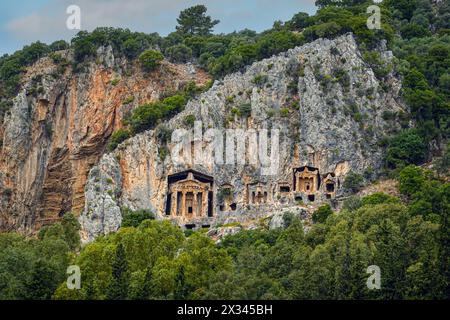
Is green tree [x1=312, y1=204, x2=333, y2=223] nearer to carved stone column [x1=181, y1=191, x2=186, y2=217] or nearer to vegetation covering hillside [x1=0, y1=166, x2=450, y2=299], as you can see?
vegetation covering hillside [x1=0, y1=166, x2=450, y2=299]

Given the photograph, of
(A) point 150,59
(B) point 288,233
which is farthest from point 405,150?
(A) point 150,59

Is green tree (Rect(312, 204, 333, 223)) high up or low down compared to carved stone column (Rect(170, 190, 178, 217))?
down

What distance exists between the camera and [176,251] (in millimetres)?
116625

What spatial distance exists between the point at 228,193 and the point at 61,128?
23880 mm

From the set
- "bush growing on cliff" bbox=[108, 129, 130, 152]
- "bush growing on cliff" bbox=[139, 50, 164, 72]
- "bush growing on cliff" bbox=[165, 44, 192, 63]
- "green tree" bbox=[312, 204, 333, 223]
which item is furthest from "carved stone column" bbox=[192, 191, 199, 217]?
"bush growing on cliff" bbox=[165, 44, 192, 63]

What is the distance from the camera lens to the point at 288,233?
398 feet

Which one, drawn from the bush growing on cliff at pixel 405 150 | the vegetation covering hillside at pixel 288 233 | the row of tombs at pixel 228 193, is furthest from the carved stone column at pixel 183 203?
the bush growing on cliff at pixel 405 150

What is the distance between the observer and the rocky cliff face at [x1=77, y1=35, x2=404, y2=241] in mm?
137125

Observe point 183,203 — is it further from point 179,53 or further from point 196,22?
point 196,22

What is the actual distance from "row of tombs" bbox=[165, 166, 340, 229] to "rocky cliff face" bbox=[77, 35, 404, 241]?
92 millimetres

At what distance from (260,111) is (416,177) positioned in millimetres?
17487

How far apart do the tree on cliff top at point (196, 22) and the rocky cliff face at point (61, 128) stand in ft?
84.0

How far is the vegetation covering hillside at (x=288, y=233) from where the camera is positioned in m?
104
